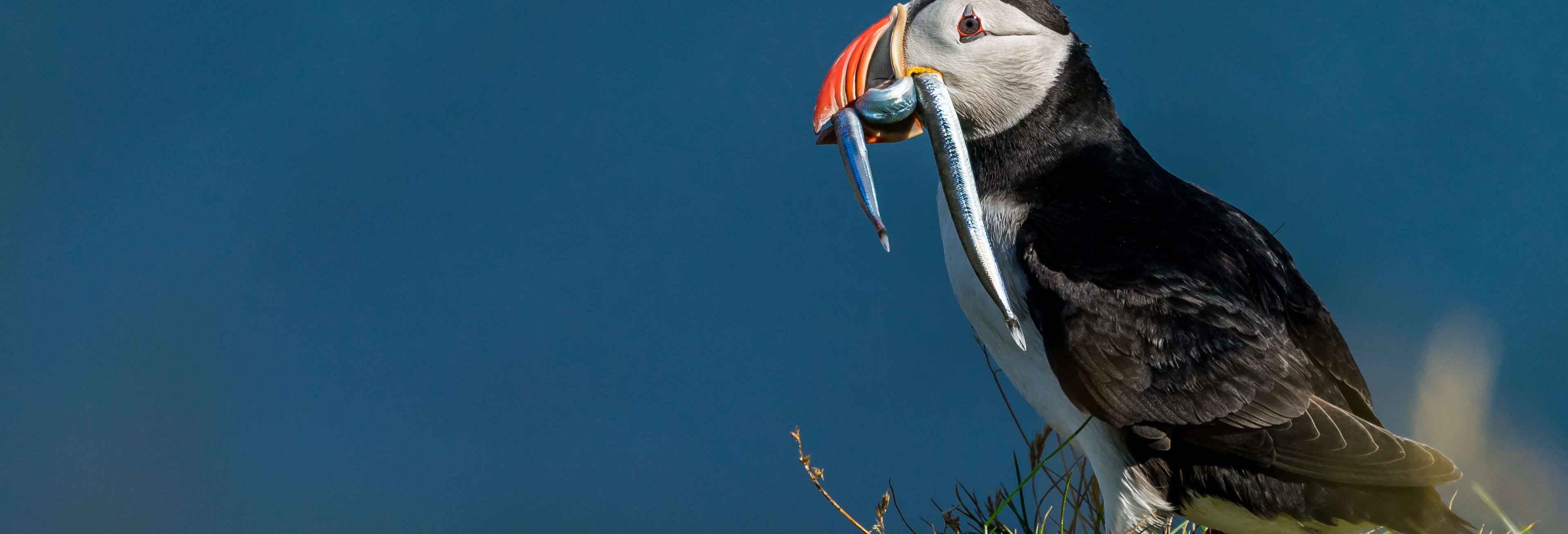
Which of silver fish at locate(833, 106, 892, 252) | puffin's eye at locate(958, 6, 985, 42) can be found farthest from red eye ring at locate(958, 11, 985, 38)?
silver fish at locate(833, 106, 892, 252)

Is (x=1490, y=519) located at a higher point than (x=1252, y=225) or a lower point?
lower

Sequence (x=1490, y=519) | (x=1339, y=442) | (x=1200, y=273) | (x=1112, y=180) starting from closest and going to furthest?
(x=1339, y=442) → (x=1200, y=273) → (x=1112, y=180) → (x=1490, y=519)

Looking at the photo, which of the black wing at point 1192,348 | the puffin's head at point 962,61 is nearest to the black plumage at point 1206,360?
the black wing at point 1192,348

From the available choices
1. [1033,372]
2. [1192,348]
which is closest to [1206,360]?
[1192,348]

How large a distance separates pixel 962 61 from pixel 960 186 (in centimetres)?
18

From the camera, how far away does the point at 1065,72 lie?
1423 millimetres

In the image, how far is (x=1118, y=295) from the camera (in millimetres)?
1246

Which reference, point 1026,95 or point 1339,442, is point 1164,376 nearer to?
point 1339,442

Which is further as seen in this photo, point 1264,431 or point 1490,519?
point 1490,519

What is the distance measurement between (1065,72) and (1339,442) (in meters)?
0.51

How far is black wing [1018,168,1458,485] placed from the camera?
1.18 meters

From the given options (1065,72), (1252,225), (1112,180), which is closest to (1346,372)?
(1252,225)

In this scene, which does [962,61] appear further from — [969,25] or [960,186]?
[960,186]

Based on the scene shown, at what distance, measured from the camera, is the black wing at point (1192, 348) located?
3.88 ft
